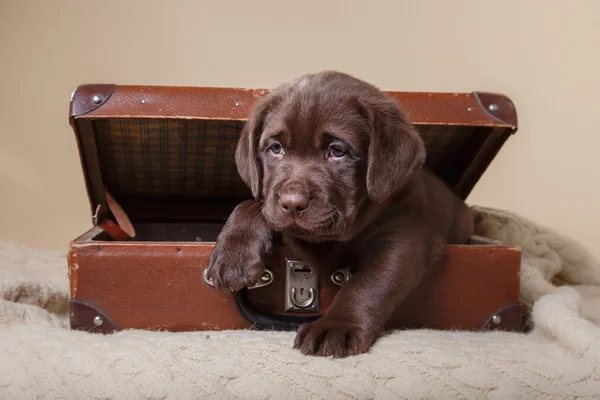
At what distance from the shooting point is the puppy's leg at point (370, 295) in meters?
1.87

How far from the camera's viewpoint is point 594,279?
10.4 ft

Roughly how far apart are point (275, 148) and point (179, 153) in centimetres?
66

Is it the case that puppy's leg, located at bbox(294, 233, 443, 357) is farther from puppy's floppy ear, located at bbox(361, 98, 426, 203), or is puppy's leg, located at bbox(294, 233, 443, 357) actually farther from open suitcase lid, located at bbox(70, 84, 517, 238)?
open suitcase lid, located at bbox(70, 84, 517, 238)

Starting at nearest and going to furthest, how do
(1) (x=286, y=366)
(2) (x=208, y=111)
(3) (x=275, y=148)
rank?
(1) (x=286, y=366) → (3) (x=275, y=148) → (2) (x=208, y=111)

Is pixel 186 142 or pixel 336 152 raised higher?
pixel 336 152

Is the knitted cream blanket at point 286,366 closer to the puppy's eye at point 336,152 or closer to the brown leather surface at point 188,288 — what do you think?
the brown leather surface at point 188,288

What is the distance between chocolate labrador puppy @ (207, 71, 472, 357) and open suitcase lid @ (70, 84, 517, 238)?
0.79 ft

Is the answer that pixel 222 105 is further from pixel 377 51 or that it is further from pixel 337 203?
pixel 377 51

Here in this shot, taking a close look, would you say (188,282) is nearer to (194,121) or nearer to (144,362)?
(144,362)

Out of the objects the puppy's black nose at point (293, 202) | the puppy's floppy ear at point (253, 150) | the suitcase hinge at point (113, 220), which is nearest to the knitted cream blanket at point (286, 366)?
the puppy's black nose at point (293, 202)

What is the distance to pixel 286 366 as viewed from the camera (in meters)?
1.81

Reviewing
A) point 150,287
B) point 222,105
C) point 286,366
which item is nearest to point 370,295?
point 286,366

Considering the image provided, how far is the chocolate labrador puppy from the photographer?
197 centimetres

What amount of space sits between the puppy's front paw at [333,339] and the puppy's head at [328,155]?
0.91 feet
